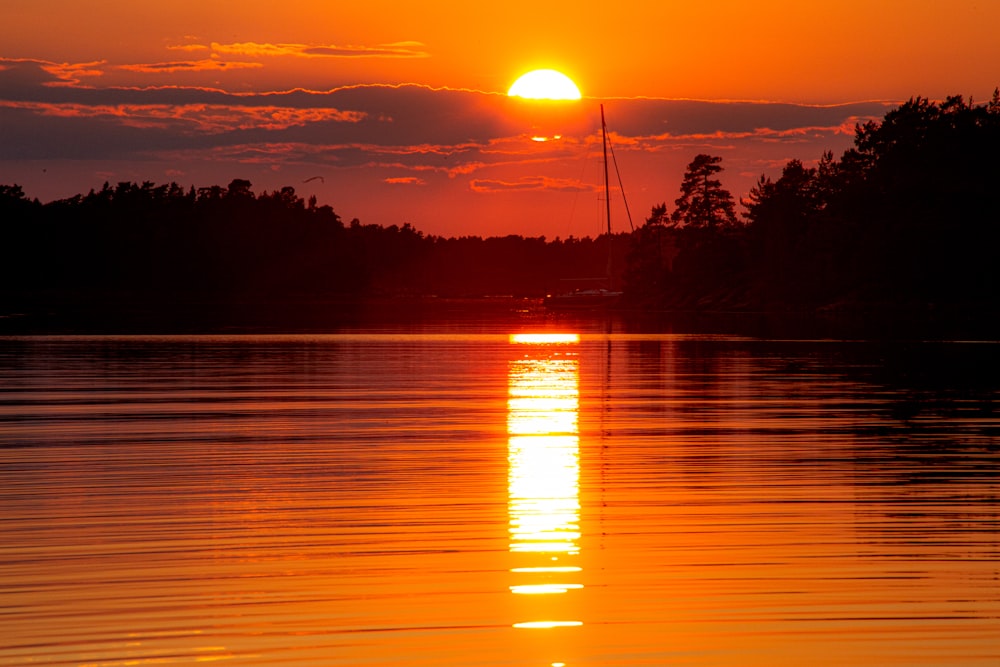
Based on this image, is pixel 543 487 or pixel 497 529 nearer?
pixel 497 529

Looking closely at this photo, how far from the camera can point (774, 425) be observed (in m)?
21.6

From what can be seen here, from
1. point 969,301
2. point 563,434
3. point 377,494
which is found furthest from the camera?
point 969,301

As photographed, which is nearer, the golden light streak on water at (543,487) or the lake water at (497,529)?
the lake water at (497,529)

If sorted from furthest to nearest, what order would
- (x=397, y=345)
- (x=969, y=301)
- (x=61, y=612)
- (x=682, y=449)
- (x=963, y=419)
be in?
1. (x=969, y=301)
2. (x=397, y=345)
3. (x=963, y=419)
4. (x=682, y=449)
5. (x=61, y=612)

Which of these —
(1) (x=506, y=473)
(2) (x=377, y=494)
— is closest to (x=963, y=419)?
(1) (x=506, y=473)

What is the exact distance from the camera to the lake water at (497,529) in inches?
349

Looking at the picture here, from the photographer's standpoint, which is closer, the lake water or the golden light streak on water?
the lake water

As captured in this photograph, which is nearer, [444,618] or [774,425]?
[444,618]

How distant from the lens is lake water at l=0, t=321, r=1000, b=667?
886cm

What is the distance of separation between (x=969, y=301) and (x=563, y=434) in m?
90.6

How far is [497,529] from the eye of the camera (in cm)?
1248

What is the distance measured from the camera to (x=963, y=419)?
74.8ft

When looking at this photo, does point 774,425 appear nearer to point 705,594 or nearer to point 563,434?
point 563,434

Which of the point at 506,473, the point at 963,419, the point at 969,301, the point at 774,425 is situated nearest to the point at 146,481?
the point at 506,473
